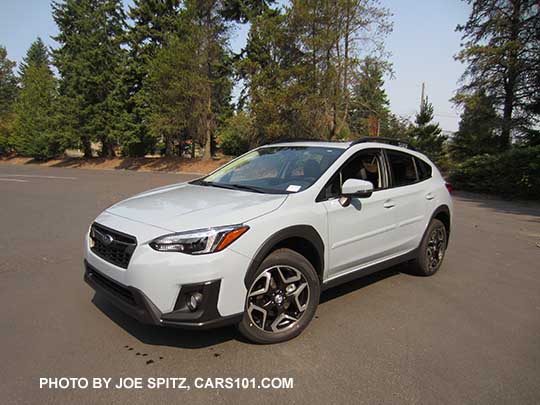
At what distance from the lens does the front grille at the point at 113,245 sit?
270cm

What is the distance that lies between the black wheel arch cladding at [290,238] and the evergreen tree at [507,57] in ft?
69.7

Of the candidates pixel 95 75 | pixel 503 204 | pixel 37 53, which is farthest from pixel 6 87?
Result: pixel 503 204

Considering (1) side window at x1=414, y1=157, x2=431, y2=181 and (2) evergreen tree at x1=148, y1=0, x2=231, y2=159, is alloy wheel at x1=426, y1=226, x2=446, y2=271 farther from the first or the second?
(2) evergreen tree at x1=148, y1=0, x2=231, y2=159

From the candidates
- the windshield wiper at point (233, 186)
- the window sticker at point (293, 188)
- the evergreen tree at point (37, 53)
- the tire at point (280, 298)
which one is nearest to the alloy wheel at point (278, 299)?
the tire at point (280, 298)

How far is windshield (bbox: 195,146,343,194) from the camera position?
3.50 meters

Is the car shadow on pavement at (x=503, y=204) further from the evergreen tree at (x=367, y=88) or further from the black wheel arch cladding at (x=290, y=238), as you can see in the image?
the evergreen tree at (x=367, y=88)

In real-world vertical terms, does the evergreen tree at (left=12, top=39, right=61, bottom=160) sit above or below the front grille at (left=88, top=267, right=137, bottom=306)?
above

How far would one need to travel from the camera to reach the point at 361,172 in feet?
12.7

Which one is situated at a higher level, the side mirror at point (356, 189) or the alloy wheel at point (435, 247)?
the side mirror at point (356, 189)

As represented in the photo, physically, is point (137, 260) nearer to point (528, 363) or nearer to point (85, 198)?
point (528, 363)

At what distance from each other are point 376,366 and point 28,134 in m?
51.3

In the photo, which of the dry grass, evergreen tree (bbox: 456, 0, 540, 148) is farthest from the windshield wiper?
the dry grass

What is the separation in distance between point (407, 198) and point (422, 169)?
0.77 meters

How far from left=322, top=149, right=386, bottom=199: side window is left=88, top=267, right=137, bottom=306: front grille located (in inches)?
71.1
